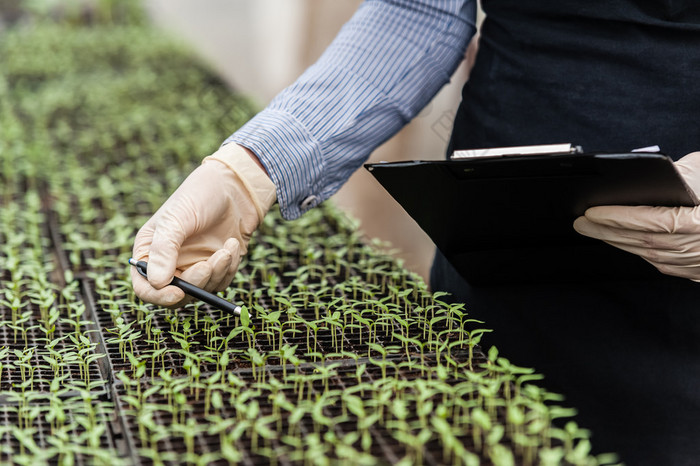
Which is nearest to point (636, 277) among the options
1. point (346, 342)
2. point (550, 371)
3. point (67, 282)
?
point (550, 371)

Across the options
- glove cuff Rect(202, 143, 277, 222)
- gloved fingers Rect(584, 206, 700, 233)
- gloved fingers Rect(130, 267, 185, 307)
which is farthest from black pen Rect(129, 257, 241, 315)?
gloved fingers Rect(584, 206, 700, 233)

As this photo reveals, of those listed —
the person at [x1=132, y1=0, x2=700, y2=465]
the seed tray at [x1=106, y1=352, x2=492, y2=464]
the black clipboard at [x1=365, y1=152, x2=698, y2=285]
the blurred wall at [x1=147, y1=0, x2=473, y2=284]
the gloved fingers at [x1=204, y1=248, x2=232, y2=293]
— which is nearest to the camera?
the seed tray at [x1=106, y1=352, x2=492, y2=464]

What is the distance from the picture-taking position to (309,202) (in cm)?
166

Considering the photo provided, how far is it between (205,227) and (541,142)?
0.72 meters

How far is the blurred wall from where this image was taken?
12.0 feet

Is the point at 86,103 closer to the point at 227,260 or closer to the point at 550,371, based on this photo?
the point at 227,260

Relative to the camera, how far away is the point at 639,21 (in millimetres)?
1509

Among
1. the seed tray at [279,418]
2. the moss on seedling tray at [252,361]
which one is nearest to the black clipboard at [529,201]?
the moss on seedling tray at [252,361]

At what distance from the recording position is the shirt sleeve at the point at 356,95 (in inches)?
62.1

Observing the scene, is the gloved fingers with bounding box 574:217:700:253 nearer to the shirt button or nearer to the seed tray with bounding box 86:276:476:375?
the seed tray with bounding box 86:276:476:375

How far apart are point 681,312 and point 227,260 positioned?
2.92ft

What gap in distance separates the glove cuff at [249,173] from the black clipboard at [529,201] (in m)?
0.35

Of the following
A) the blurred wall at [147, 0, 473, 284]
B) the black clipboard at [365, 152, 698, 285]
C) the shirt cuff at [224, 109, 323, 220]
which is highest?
the black clipboard at [365, 152, 698, 285]

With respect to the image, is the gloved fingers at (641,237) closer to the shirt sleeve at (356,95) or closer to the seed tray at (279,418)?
the seed tray at (279,418)
